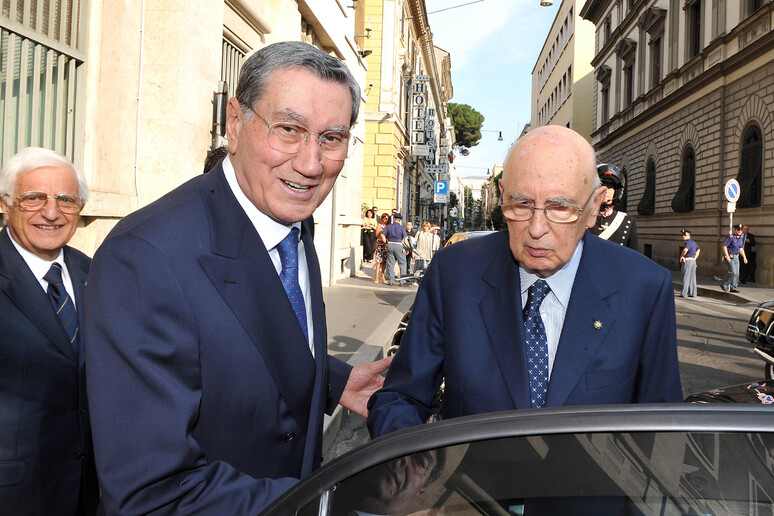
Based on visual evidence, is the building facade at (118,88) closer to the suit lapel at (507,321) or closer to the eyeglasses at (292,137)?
the eyeglasses at (292,137)

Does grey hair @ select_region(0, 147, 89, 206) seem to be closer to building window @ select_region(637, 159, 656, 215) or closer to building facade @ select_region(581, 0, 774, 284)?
building facade @ select_region(581, 0, 774, 284)

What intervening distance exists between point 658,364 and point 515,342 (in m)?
0.41

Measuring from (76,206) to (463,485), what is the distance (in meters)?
2.27

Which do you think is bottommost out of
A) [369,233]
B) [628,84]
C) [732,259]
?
[732,259]

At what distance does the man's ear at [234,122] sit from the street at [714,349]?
596cm

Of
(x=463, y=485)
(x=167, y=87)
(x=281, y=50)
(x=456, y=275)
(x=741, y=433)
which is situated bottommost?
(x=463, y=485)

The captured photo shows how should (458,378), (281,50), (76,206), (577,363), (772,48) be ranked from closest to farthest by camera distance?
(281,50)
(577,363)
(458,378)
(76,206)
(772,48)

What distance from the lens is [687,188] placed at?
25984 millimetres

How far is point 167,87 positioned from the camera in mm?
6656

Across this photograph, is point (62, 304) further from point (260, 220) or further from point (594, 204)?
point (594, 204)

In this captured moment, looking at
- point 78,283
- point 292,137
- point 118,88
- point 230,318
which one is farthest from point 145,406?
point 118,88

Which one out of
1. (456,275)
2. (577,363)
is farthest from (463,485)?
(456,275)

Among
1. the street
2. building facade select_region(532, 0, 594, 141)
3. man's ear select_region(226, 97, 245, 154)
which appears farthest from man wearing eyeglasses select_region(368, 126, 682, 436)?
building facade select_region(532, 0, 594, 141)

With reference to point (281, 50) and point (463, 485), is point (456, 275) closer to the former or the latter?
point (281, 50)
